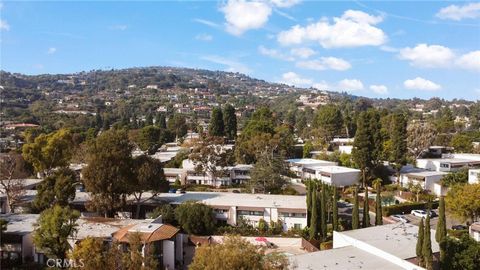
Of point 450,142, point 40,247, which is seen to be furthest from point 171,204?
point 450,142

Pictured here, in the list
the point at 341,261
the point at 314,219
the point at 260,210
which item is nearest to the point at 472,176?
the point at 314,219

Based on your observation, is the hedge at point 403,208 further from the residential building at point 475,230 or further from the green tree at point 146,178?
the green tree at point 146,178

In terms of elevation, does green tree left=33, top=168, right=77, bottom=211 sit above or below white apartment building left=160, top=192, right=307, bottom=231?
above

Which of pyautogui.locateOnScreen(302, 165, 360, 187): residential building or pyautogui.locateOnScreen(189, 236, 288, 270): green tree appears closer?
pyautogui.locateOnScreen(189, 236, 288, 270): green tree

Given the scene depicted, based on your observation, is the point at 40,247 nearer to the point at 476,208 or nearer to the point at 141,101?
the point at 476,208

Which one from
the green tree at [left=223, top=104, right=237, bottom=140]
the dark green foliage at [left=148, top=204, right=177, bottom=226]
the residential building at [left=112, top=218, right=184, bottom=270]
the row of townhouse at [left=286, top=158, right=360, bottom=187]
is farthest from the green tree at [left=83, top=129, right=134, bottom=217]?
the green tree at [left=223, top=104, right=237, bottom=140]

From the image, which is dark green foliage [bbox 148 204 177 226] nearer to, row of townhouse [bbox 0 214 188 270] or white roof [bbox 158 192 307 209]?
white roof [bbox 158 192 307 209]
